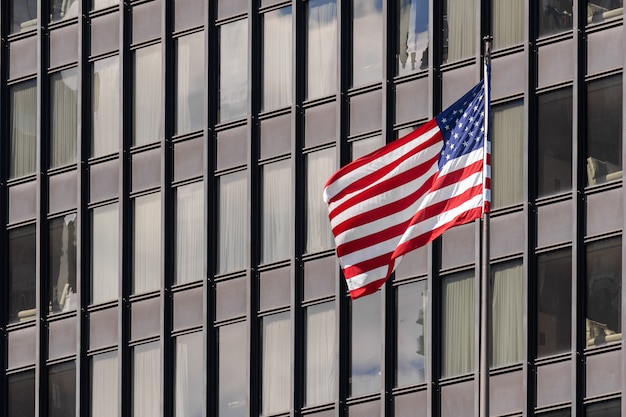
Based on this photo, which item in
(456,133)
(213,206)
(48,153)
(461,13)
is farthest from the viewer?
(48,153)

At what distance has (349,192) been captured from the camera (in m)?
39.7

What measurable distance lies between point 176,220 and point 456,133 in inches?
873

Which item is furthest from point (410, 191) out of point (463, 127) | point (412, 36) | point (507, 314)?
point (412, 36)

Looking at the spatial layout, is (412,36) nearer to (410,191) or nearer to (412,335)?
(412,335)

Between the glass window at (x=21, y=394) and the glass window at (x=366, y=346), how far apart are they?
1092cm

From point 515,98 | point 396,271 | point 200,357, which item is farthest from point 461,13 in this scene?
point 200,357

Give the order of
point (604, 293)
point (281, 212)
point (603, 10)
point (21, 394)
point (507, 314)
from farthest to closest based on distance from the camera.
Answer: point (21, 394), point (281, 212), point (507, 314), point (603, 10), point (604, 293)

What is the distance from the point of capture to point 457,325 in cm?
5412

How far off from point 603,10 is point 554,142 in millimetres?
3276

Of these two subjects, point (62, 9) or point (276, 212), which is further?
point (62, 9)

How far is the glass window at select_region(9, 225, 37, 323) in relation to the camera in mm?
62969

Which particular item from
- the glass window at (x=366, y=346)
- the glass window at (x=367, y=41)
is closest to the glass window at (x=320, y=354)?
the glass window at (x=366, y=346)

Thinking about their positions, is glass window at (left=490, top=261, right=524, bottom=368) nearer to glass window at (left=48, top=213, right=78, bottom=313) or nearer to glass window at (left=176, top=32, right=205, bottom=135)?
glass window at (left=176, top=32, right=205, bottom=135)

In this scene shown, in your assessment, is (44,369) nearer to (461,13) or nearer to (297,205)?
(297,205)
